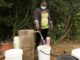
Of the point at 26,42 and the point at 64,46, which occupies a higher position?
the point at 26,42

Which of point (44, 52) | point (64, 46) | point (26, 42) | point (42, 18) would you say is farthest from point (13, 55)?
point (64, 46)

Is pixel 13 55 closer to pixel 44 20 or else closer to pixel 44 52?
pixel 44 52

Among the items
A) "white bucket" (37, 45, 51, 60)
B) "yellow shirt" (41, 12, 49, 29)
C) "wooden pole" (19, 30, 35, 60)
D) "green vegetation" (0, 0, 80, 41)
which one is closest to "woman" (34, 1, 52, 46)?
"yellow shirt" (41, 12, 49, 29)

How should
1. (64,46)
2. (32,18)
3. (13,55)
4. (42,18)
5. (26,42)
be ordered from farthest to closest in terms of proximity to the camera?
(64,46)
(32,18)
(42,18)
(26,42)
(13,55)

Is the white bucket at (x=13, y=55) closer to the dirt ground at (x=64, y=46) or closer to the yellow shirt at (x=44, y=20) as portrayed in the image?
the yellow shirt at (x=44, y=20)

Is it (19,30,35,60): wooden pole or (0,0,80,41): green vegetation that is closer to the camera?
(19,30,35,60): wooden pole

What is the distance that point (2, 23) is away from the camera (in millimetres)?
8750

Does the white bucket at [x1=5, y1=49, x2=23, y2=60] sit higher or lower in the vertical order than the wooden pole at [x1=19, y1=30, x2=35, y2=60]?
lower

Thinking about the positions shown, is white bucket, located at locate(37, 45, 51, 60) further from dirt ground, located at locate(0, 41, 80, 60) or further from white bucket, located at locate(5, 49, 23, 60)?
dirt ground, located at locate(0, 41, 80, 60)

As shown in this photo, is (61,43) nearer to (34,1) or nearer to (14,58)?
(34,1)

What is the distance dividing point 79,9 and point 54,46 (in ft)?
5.45

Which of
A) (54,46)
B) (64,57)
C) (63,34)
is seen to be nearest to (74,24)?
(63,34)

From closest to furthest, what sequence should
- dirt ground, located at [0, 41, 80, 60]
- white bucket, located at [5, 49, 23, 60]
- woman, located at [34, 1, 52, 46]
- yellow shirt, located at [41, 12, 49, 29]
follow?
white bucket, located at [5, 49, 23, 60]
woman, located at [34, 1, 52, 46]
yellow shirt, located at [41, 12, 49, 29]
dirt ground, located at [0, 41, 80, 60]

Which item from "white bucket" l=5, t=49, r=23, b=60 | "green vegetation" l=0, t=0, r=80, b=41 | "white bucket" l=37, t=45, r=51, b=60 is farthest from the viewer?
"green vegetation" l=0, t=0, r=80, b=41
